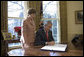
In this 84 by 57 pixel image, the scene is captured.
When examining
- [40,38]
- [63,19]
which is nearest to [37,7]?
[63,19]

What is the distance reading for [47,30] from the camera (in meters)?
2.46

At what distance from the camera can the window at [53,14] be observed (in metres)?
4.84

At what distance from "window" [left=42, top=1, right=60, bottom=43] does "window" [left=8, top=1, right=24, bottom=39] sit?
86cm

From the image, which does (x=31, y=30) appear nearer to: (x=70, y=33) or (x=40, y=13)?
(x=40, y=13)

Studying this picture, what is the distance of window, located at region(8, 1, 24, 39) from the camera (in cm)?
423

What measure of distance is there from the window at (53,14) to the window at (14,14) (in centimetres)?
86

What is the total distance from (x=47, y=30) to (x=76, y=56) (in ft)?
3.64

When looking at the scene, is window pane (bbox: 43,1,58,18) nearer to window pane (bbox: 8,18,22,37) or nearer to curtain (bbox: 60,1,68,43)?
curtain (bbox: 60,1,68,43)

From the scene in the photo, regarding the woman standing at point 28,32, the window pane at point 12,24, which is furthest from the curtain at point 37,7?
the woman standing at point 28,32

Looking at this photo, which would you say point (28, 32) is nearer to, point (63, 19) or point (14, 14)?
point (14, 14)

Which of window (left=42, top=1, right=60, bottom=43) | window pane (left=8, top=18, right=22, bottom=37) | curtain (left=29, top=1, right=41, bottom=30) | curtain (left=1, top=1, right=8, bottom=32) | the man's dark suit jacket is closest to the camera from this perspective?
the man's dark suit jacket

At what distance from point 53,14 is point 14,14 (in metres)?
1.47

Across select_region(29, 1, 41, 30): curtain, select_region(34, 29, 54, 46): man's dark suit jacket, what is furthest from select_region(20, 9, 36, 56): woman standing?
select_region(29, 1, 41, 30): curtain

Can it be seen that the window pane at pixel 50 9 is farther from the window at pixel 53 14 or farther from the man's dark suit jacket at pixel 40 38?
the man's dark suit jacket at pixel 40 38
